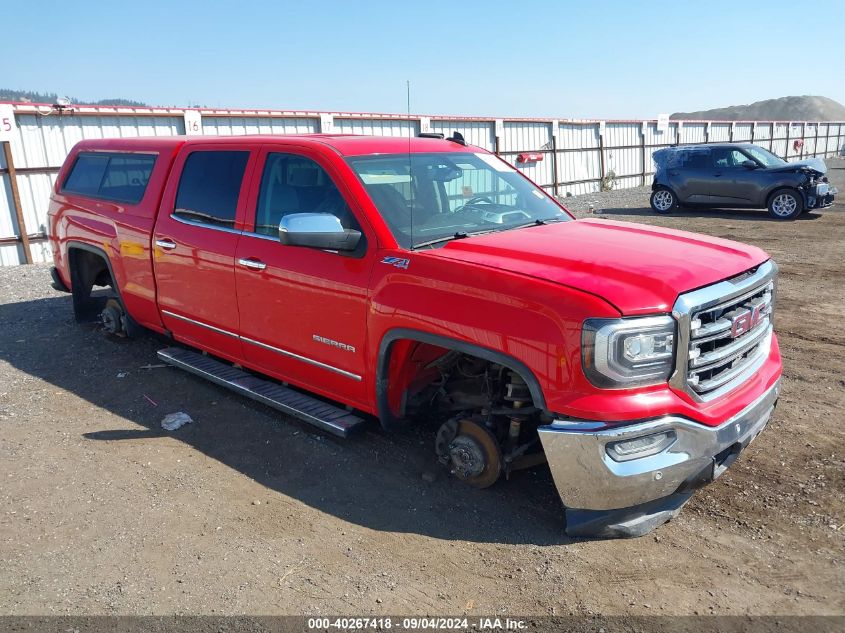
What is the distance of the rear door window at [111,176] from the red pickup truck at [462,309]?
0.05 metres

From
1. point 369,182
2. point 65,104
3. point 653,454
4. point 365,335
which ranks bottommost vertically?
point 653,454

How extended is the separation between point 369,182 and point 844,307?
6.27 m

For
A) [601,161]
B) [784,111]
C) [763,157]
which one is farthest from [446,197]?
[784,111]

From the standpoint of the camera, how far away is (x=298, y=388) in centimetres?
504

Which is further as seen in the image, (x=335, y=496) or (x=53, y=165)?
(x=53, y=165)

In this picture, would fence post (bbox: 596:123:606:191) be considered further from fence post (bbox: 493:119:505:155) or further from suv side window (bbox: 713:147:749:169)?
suv side window (bbox: 713:147:749:169)

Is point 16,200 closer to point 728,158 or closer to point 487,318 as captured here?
point 487,318

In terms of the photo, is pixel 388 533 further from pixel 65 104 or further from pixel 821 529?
pixel 65 104

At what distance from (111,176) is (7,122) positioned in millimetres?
7013

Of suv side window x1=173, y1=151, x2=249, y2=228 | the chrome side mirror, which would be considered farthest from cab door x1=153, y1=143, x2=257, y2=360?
the chrome side mirror

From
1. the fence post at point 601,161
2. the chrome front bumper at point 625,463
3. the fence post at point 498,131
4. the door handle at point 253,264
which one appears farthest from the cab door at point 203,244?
the fence post at point 601,161

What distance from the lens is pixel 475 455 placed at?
12.4 feet

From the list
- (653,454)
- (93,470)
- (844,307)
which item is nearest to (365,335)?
(653,454)

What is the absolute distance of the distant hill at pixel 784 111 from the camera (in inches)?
4154
